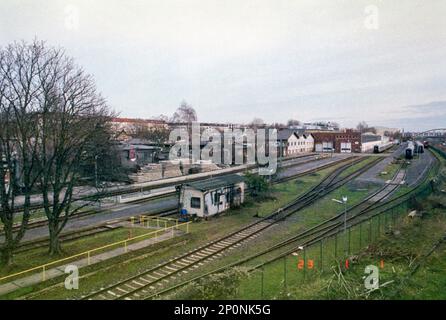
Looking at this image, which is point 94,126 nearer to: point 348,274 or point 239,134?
point 348,274

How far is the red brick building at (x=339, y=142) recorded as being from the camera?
9019 cm

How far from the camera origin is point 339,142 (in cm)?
9144

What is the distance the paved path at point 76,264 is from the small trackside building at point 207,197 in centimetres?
499

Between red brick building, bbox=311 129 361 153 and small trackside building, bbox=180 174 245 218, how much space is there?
232 feet

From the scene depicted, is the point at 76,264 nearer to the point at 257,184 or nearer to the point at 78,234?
the point at 78,234

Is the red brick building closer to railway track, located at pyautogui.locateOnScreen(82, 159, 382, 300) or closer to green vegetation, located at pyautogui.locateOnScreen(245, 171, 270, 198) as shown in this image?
green vegetation, located at pyautogui.locateOnScreen(245, 171, 270, 198)

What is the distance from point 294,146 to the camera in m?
84.8

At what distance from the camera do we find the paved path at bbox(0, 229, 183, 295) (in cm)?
1374

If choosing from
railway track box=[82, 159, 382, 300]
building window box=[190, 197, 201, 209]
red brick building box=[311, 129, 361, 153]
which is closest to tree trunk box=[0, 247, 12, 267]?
railway track box=[82, 159, 382, 300]

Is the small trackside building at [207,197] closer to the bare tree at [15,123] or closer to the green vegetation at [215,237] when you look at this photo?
the green vegetation at [215,237]

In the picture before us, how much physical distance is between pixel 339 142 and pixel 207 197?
74300 millimetres

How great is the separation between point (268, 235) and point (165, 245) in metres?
6.75

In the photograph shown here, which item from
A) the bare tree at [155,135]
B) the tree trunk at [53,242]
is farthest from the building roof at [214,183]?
the bare tree at [155,135]
